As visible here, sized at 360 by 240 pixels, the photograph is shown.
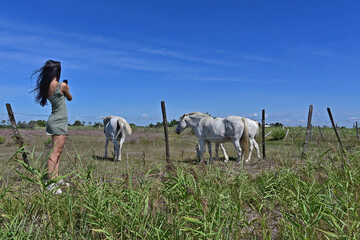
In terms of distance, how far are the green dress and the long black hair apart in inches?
5.6

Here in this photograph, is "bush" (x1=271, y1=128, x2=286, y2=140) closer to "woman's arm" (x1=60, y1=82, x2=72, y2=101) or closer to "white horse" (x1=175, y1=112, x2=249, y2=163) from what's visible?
"white horse" (x1=175, y1=112, x2=249, y2=163)

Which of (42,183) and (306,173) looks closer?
(42,183)

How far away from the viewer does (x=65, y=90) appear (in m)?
4.64

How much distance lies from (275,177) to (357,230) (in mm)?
2163

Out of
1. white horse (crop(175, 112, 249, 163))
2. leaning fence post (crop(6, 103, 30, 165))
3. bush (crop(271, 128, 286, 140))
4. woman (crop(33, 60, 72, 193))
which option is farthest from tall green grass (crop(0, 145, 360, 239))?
bush (crop(271, 128, 286, 140))

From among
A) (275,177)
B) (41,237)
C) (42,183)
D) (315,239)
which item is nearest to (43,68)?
(42,183)

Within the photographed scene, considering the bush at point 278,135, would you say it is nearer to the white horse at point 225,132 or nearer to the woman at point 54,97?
the white horse at point 225,132

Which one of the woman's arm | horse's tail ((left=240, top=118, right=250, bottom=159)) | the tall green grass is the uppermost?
the woman's arm

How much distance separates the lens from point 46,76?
4512 millimetres

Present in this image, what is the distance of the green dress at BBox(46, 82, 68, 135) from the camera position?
4543mm

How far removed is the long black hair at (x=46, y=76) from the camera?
4.51 meters

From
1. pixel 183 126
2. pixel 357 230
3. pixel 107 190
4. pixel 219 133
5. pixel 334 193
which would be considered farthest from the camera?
pixel 183 126

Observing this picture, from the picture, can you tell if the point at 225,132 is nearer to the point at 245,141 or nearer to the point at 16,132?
the point at 245,141

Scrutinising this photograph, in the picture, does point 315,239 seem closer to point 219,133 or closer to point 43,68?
point 43,68
